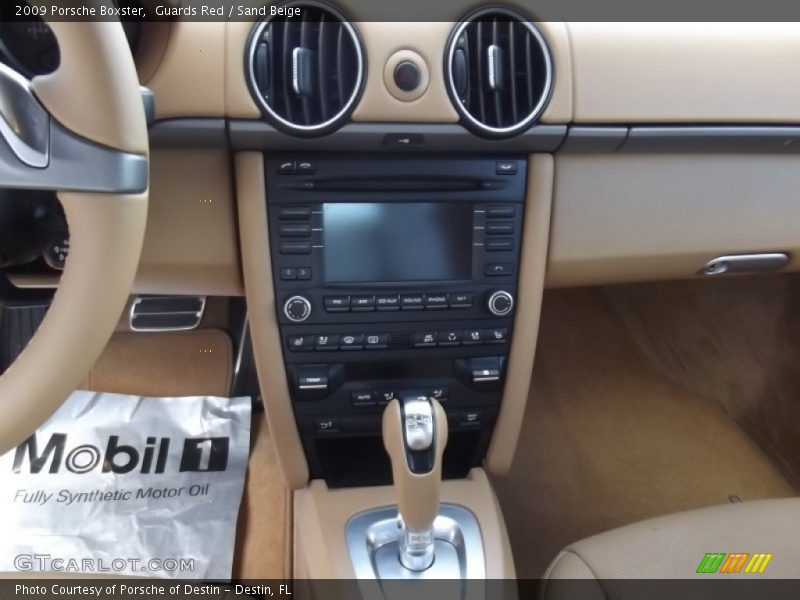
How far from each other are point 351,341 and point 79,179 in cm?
42

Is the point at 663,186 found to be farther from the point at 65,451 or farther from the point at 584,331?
the point at 65,451

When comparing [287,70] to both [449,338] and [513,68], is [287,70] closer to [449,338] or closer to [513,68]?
[513,68]

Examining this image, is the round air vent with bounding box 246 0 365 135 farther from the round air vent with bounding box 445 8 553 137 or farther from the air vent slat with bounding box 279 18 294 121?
the round air vent with bounding box 445 8 553 137

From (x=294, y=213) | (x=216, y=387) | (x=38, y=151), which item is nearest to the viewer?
(x=38, y=151)

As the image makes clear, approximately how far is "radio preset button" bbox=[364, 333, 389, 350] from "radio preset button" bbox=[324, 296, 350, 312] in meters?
0.04

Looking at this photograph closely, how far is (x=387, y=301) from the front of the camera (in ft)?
2.75

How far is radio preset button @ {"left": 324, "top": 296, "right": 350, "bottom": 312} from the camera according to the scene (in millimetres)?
831

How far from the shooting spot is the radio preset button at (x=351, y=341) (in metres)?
0.85

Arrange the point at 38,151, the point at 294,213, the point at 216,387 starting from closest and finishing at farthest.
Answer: the point at 38,151
the point at 294,213
the point at 216,387

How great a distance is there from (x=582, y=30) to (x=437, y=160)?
0.21 meters

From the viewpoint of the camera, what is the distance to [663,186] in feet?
2.84

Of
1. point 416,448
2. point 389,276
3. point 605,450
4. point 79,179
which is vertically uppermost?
point 79,179

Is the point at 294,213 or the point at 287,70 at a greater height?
the point at 287,70

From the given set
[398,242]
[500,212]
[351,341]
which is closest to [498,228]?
[500,212]
